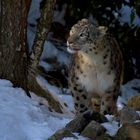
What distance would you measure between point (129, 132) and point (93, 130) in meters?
0.35

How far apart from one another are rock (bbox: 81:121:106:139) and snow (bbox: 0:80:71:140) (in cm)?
30

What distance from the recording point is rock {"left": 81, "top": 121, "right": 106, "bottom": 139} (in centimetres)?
590

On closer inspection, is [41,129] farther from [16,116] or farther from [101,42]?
[101,42]

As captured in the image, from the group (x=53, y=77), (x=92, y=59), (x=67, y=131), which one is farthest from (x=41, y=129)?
(x=53, y=77)

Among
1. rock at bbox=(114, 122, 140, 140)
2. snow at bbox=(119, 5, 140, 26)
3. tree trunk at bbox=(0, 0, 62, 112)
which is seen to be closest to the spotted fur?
tree trunk at bbox=(0, 0, 62, 112)

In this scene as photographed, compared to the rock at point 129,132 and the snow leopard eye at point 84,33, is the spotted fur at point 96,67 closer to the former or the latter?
the snow leopard eye at point 84,33

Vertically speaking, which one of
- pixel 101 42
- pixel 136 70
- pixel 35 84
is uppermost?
pixel 101 42

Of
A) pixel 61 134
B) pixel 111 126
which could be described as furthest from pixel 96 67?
pixel 61 134

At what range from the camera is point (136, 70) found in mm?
13117

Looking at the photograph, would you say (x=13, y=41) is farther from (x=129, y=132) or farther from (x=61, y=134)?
(x=129, y=132)

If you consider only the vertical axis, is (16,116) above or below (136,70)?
above

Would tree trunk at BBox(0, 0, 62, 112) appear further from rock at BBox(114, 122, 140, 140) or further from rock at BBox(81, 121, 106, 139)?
rock at BBox(114, 122, 140, 140)

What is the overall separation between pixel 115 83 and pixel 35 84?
977 mm

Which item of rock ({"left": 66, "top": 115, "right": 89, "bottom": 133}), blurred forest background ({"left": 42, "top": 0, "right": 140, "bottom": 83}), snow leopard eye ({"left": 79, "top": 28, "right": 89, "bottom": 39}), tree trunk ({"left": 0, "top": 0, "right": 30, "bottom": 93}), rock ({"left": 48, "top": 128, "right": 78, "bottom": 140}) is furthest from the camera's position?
blurred forest background ({"left": 42, "top": 0, "right": 140, "bottom": 83})
